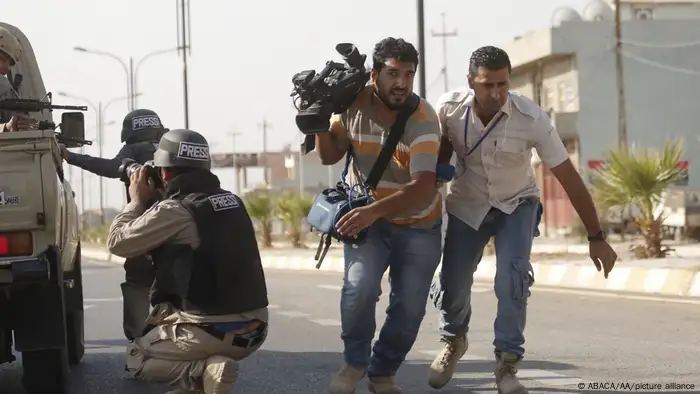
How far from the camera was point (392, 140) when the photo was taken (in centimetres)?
732

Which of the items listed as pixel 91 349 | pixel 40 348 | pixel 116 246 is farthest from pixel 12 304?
pixel 91 349

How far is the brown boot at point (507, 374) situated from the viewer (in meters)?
7.45

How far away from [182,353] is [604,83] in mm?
53076

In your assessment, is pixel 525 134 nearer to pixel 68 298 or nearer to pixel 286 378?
pixel 286 378

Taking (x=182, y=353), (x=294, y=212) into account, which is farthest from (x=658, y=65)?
(x=182, y=353)

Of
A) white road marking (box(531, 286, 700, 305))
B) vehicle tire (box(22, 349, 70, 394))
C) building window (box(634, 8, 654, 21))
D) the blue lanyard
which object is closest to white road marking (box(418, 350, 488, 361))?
the blue lanyard

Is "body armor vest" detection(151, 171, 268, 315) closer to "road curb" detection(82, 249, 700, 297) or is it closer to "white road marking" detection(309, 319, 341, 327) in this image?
"white road marking" detection(309, 319, 341, 327)

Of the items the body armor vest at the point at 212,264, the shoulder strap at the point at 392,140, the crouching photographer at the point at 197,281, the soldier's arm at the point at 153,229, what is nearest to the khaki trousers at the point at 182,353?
the crouching photographer at the point at 197,281

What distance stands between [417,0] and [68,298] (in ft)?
57.1

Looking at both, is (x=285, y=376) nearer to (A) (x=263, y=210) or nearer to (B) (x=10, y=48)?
(B) (x=10, y=48)

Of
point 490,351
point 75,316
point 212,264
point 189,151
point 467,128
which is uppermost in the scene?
point 467,128

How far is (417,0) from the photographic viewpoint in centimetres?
2606

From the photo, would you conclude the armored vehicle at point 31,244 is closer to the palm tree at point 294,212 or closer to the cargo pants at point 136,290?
the cargo pants at point 136,290

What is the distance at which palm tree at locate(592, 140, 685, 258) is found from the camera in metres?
21.5
